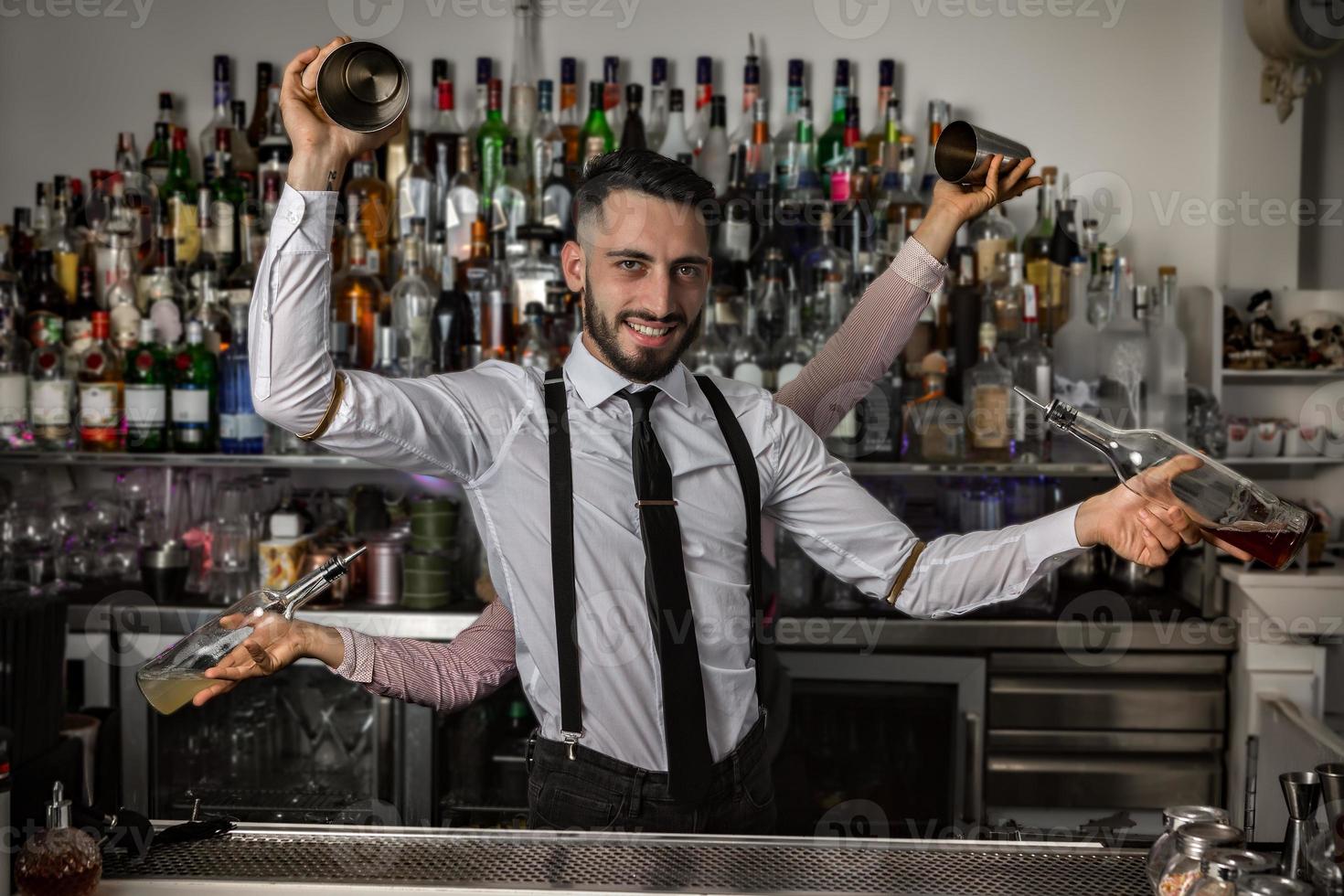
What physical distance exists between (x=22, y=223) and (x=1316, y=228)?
326 centimetres

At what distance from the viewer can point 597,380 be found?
1582 millimetres

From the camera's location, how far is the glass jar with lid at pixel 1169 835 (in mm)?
1100

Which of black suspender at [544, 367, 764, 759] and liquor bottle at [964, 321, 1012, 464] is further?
liquor bottle at [964, 321, 1012, 464]

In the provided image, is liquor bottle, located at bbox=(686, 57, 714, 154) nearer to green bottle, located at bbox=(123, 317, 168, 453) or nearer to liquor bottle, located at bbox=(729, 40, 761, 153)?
liquor bottle, located at bbox=(729, 40, 761, 153)

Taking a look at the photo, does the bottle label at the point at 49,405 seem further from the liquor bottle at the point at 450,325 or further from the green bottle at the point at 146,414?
the liquor bottle at the point at 450,325

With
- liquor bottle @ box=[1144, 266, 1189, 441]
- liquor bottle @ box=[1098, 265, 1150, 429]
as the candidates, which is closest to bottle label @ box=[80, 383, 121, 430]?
liquor bottle @ box=[1098, 265, 1150, 429]

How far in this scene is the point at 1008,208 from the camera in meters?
3.12

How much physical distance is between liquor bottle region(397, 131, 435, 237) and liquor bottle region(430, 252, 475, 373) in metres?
0.12

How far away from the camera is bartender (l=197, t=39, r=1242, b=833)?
1.47 meters

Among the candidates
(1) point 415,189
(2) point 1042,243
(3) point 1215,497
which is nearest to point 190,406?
(1) point 415,189

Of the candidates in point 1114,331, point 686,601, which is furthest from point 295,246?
point 1114,331

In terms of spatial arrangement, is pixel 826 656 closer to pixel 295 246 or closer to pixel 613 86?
pixel 613 86

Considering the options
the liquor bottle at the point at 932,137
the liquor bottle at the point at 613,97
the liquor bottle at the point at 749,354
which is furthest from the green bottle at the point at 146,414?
the liquor bottle at the point at 932,137

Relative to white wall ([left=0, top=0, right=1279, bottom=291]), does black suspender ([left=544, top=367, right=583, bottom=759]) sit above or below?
below
